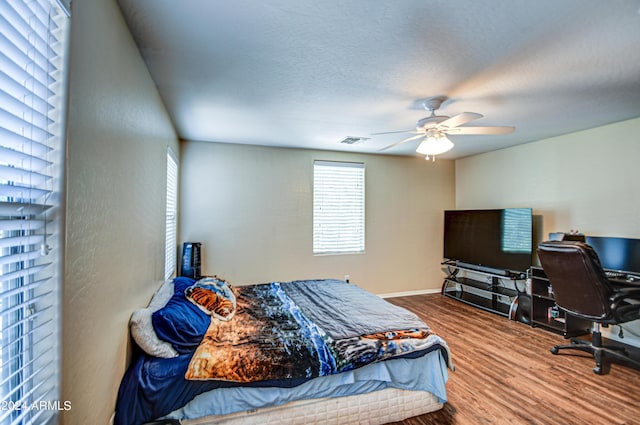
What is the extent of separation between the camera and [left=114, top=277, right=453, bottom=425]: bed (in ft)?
5.74

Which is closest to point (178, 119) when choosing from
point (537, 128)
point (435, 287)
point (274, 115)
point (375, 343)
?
point (274, 115)

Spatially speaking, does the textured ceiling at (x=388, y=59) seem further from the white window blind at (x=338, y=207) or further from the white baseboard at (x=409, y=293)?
the white baseboard at (x=409, y=293)

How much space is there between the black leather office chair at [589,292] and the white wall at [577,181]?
2.84 ft

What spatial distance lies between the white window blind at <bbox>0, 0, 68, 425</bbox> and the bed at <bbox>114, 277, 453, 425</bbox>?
89cm

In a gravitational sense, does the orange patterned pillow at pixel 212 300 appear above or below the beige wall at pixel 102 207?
below

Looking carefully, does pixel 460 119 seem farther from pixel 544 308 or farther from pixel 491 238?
pixel 544 308

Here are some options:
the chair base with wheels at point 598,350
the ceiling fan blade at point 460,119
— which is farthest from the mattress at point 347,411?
the ceiling fan blade at point 460,119

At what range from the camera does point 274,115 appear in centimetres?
322

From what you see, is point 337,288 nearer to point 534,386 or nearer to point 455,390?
point 455,390

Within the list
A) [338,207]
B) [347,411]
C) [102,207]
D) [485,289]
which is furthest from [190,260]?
[485,289]

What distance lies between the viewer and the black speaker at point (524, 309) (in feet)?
13.1

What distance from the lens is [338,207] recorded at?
5047 millimetres

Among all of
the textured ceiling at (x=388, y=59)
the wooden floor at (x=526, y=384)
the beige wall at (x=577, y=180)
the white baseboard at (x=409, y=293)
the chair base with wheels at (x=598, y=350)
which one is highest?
the textured ceiling at (x=388, y=59)

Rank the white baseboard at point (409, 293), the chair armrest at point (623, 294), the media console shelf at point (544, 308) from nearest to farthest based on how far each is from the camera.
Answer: the chair armrest at point (623, 294) < the media console shelf at point (544, 308) < the white baseboard at point (409, 293)
